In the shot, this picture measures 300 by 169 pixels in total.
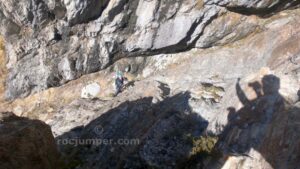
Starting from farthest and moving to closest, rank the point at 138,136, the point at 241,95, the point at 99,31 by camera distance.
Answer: the point at 99,31, the point at 138,136, the point at 241,95

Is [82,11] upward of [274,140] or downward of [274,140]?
upward

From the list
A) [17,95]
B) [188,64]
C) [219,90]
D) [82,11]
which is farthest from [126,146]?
[17,95]

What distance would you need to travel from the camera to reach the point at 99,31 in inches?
856

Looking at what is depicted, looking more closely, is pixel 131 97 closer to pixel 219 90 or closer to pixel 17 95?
pixel 219 90

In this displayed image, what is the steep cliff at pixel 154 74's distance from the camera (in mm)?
13711

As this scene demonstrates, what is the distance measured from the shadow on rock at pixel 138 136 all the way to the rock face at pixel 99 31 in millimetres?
4840

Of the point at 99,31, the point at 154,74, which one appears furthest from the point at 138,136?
the point at 99,31

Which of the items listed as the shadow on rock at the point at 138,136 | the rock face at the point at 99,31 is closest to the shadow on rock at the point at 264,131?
the shadow on rock at the point at 138,136

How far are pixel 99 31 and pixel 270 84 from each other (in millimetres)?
12251

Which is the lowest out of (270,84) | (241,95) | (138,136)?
(138,136)

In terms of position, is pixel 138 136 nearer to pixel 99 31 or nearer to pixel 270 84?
pixel 270 84

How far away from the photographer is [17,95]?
2403 centimetres

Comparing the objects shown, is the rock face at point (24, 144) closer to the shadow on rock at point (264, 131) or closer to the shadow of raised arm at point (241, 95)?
the shadow on rock at point (264, 131)

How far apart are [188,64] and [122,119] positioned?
6384mm
